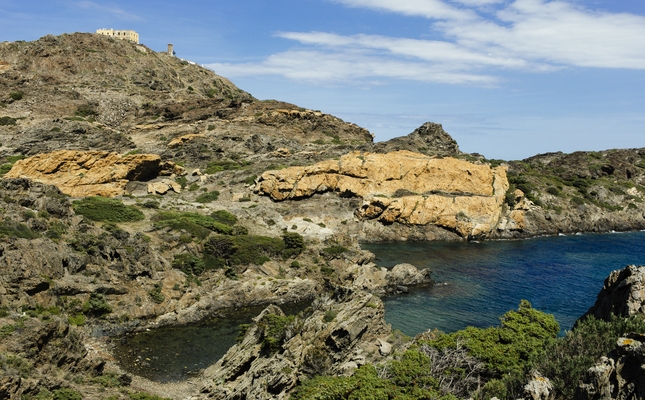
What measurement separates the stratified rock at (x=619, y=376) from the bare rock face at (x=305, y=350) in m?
12.9

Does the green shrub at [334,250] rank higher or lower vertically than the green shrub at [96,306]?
higher

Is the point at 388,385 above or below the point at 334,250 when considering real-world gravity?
above

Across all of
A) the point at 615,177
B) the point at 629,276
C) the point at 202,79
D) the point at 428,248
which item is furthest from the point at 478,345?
the point at 202,79

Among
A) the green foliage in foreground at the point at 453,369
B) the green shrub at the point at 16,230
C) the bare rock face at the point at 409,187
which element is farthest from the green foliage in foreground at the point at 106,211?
the green foliage in foreground at the point at 453,369

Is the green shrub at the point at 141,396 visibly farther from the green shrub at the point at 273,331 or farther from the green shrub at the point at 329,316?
the green shrub at the point at 329,316

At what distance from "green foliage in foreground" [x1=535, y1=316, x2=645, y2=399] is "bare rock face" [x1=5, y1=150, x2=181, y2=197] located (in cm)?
7789

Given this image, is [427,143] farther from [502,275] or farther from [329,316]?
[329,316]

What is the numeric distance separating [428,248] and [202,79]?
4717 inches

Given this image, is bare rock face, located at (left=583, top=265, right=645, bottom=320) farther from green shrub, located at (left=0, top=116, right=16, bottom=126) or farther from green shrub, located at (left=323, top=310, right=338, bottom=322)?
green shrub, located at (left=0, top=116, right=16, bottom=126)

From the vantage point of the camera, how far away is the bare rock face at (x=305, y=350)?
90.9 ft

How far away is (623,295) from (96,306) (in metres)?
42.0

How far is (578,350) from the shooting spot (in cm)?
2153

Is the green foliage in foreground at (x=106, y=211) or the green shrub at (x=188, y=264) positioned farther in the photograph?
the green foliage in foreground at (x=106, y=211)

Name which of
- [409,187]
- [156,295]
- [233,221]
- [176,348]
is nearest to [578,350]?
[176,348]
